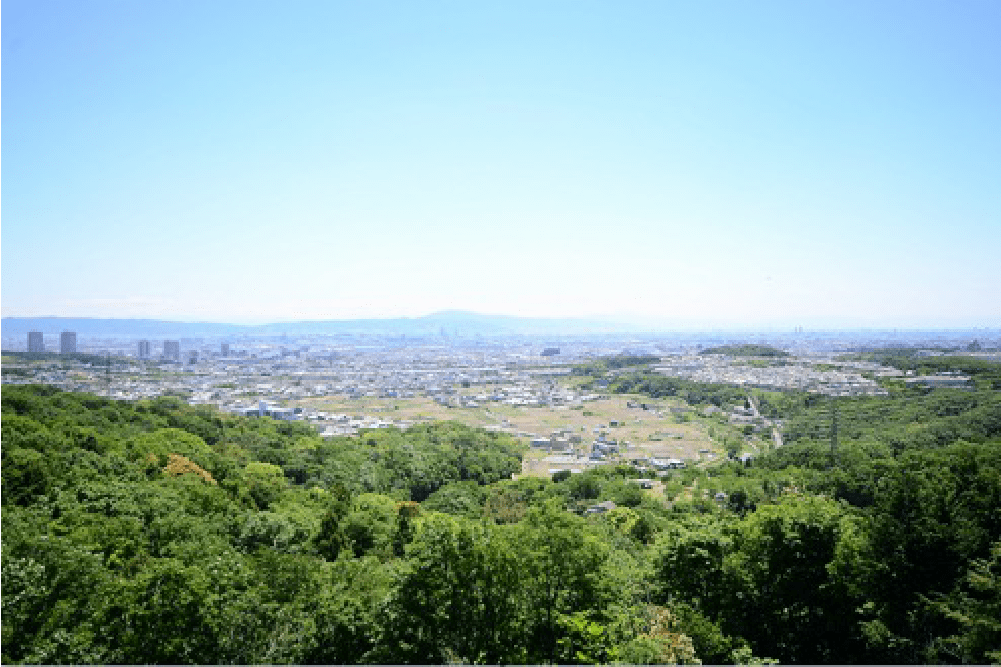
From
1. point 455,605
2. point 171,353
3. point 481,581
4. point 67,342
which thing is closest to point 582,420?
point 481,581

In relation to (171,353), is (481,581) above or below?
above

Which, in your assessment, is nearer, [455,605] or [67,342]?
[455,605]

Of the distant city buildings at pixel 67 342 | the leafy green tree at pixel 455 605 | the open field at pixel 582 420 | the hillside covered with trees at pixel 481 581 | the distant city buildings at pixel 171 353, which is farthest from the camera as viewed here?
the distant city buildings at pixel 171 353

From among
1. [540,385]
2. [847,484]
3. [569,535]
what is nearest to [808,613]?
[569,535]

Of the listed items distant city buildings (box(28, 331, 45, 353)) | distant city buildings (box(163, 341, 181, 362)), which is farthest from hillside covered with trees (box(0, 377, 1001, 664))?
distant city buildings (box(163, 341, 181, 362))

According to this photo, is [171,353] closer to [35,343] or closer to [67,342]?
[67,342]

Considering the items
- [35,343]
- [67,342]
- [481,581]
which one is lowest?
[35,343]

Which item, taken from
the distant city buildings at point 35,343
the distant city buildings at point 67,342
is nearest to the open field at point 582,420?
the distant city buildings at point 67,342

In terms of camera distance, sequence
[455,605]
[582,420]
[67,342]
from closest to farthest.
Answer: [455,605]
[582,420]
[67,342]

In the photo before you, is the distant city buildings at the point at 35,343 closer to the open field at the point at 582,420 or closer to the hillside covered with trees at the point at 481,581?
the open field at the point at 582,420

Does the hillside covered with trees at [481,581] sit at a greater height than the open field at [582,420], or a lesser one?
greater

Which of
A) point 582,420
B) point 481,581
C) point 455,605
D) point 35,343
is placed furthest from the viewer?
point 35,343
